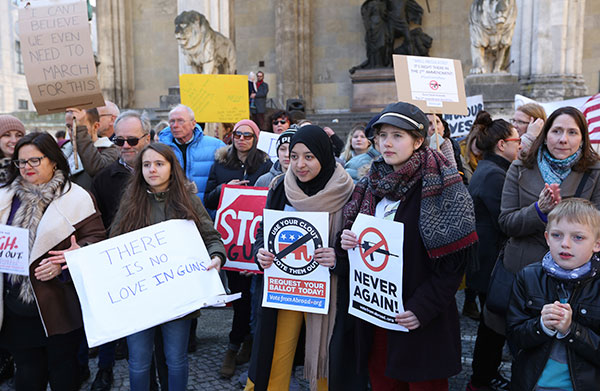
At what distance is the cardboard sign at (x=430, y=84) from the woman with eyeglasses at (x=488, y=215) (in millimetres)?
405

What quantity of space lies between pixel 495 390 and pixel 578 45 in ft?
32.7

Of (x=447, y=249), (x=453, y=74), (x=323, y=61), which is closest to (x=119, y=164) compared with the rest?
(x=447, y=249)

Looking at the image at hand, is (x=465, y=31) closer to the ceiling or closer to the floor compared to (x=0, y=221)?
closer to the ceiling

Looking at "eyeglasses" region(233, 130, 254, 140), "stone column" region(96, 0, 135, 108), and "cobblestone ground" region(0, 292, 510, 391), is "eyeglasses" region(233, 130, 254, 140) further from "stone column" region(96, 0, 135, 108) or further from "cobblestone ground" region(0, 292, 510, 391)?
"stone column" region(96, 0, 135, 108)

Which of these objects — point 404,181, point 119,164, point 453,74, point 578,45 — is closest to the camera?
point 404,181

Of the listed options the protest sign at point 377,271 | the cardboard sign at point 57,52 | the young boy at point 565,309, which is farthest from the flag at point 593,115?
the cardboard sign at point 57,52

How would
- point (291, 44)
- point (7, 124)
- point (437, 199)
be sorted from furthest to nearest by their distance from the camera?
point (291, 44) < point (7, 124) < point (437, 199)

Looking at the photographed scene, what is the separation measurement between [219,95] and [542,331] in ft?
19.0

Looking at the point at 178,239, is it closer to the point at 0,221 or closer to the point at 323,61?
the point at 0,221

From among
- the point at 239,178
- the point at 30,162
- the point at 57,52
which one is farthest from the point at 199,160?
the point at 30,162

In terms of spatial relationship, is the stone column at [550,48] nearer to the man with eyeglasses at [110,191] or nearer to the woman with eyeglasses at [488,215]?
the woman with eyeglasses at [488,215]

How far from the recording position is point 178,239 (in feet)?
9.86

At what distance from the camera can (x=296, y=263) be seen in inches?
117

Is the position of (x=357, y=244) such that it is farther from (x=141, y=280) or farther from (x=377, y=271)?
(x=141, y=280)
